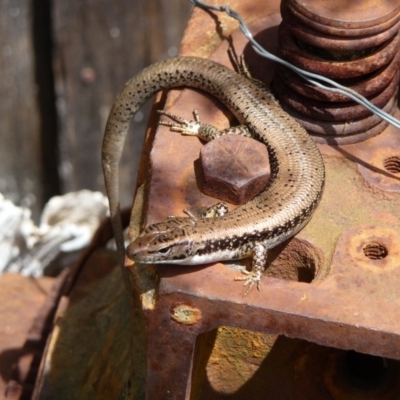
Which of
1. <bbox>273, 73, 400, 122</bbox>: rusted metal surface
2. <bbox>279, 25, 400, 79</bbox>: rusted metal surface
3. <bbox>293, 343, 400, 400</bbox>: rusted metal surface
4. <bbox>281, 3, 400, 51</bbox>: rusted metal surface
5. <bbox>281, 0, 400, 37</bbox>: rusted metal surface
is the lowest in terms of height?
<bbox>293, 343, 400, 400</bbox>: rusted metal surface

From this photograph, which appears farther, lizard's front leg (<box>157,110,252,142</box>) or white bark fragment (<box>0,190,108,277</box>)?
white bark fragment (<box>0,190,108,277</box>)

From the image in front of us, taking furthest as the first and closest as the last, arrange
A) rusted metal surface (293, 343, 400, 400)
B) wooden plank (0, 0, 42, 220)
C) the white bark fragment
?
1. wooden plank (0, 0, 42, 220)
2. the white bark fragment
3. rusted metal surface (293, 343, 400, 400)

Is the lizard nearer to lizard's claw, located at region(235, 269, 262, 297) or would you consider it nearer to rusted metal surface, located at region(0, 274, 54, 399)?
lizard's claw, located at region(235, 269, 262, 297)

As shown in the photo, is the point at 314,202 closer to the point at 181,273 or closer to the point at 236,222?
the point at 236,222

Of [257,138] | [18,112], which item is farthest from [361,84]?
[18,112]

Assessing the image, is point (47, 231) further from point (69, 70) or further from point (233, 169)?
point (233, 169)

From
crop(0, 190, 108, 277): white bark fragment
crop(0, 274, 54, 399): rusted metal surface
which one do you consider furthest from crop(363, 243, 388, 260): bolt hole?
crop(0, 190, 108, 277): white bark fragment

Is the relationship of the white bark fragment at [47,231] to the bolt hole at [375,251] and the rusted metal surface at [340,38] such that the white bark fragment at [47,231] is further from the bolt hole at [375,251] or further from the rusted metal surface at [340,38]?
the bolt hole at [375,251]
